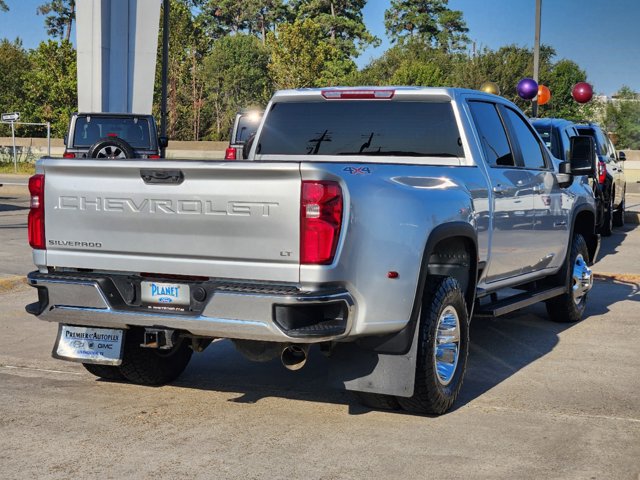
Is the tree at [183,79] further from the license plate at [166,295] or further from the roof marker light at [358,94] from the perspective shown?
the license plate at [166,295]

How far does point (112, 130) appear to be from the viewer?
20.5 metres

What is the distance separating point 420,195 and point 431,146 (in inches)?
56.1

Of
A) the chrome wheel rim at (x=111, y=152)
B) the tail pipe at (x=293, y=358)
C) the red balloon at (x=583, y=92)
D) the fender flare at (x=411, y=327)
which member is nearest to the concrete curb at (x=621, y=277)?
the fender flare at (x=411, y=327)

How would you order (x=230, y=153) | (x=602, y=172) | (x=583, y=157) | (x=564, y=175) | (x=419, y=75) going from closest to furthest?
(x=564, y=175), (x=583, y=157), (x=602, y=172), (x=230, y=153), (x=419, y=75)

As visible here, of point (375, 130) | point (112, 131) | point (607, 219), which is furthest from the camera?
point (112, 131)

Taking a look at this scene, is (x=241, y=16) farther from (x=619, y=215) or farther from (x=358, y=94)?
(x=358, y=94)

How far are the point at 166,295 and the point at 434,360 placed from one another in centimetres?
161

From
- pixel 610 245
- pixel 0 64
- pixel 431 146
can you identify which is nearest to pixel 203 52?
pixel 0 64

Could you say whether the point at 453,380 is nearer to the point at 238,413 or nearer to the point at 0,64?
the point at 238,413

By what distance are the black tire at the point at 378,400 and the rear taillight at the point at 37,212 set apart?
2.07 meters

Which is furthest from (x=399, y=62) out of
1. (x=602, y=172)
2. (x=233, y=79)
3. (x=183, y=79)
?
(x=602, y=172)

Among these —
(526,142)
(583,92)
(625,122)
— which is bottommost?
(526,142)

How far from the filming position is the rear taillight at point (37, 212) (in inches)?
237

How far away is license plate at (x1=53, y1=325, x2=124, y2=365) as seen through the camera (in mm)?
6078
